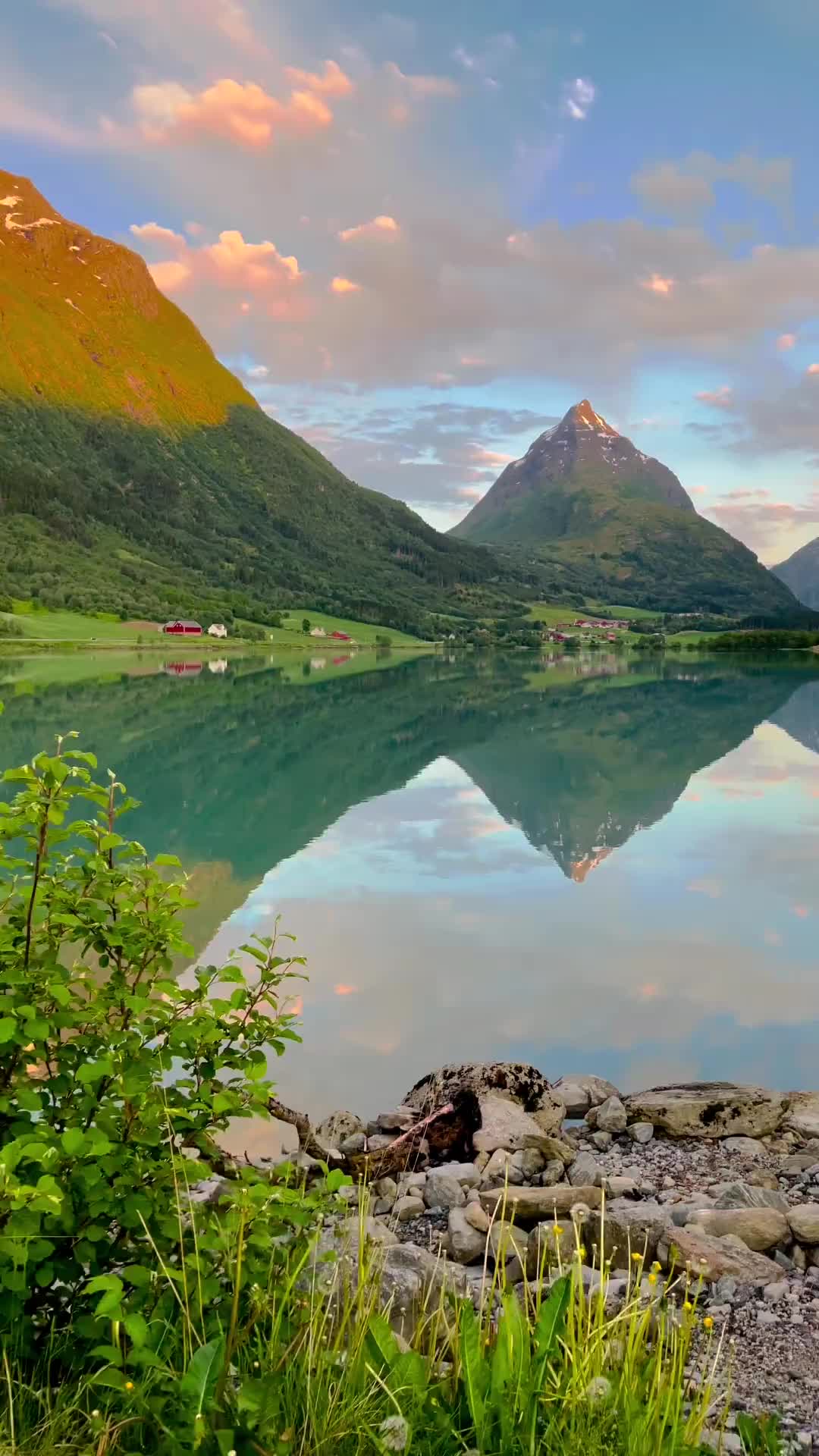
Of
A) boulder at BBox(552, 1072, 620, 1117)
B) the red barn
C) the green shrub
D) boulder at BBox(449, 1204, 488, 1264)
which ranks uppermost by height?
the red barn

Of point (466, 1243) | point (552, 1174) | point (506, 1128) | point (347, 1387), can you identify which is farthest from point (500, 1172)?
point (347, 1387)

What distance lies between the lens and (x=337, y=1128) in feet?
31.8

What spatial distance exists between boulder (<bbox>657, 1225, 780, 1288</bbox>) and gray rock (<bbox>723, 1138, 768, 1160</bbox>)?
9.03ft

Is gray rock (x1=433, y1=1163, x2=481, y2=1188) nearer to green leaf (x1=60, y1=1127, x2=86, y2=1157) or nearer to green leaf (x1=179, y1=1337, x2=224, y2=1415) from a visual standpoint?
green leaf (x1=179, y1=1337, x2=224, y2=1415)

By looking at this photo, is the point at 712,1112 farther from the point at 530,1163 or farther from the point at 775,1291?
the point at 775,1291

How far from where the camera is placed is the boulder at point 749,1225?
22.4 ft

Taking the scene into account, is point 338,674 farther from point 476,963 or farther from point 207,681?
point 476,963

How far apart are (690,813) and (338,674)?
8058 cm

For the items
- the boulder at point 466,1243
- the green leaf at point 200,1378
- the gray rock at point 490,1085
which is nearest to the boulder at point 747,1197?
the boulder at point 466,1243

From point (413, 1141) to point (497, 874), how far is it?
537 inches

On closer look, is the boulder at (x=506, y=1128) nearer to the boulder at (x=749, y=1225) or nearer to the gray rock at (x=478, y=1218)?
the gray rock at (x=478, y=1218)

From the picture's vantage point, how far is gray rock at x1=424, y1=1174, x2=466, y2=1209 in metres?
7.78

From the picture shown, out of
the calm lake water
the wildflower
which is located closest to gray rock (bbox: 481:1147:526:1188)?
the calm lake water

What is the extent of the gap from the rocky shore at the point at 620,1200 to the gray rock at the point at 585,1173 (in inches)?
0.6
